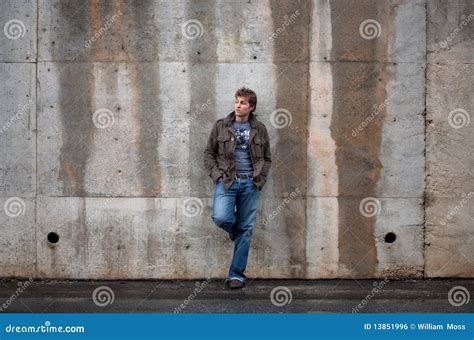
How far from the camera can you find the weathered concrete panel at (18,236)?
8383mm

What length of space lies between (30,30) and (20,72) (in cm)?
45

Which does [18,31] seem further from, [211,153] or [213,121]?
[211,153]

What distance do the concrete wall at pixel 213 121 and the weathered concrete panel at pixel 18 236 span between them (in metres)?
0.01

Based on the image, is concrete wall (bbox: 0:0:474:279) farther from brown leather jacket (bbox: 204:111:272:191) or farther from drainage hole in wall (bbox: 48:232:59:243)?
brown leather jacket (bbox: 204:111:272:191)

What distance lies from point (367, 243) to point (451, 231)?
0.90 m

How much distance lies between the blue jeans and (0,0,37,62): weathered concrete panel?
251cm

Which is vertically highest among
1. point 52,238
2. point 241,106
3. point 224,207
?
point 241,106

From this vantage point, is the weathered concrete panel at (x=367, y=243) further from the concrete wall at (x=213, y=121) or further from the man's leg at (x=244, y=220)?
the man's leg at (x=244, y=220)

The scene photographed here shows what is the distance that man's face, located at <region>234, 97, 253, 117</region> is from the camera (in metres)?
7.75

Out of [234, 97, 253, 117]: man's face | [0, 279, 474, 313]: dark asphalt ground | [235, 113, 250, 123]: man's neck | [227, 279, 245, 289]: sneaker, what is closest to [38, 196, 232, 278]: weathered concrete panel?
[0, 279, 474, 313]: dark asphalt ground

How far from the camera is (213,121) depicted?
8336mm

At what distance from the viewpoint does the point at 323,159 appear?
8.39 meters

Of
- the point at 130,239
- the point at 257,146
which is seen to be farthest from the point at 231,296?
the point at 257,146

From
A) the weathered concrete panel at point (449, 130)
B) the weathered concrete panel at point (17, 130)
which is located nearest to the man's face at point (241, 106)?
the weathered concrete panel at point (449, 130)
